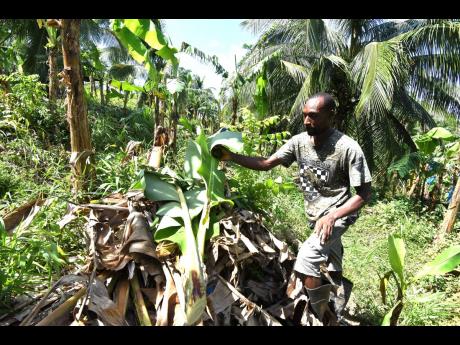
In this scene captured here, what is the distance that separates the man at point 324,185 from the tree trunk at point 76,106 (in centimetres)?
205

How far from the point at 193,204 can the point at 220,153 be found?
0.54 m

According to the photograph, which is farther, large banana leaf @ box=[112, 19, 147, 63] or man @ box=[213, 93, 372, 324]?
large banana leaf @ box=[112, 19, 147, 63]

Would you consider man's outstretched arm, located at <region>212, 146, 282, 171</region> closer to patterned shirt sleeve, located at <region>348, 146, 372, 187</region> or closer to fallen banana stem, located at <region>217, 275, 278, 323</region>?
patterned shirt sleeve, located at <region>348, 146, 372, 187</region>

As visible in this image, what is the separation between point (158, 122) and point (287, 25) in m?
6.70

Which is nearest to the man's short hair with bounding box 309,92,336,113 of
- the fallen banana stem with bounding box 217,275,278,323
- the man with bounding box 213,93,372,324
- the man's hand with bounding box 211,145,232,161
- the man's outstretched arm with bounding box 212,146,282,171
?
the man with bounding box 213,93,372,324

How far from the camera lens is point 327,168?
8.68 ft

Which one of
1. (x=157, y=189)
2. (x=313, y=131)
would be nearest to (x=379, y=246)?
(x=313, y=131)

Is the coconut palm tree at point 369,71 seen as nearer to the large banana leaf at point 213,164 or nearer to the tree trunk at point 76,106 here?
the large banana leaf at point 213,164

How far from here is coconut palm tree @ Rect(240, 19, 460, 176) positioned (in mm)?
8453

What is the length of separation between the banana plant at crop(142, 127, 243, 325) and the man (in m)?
0.47

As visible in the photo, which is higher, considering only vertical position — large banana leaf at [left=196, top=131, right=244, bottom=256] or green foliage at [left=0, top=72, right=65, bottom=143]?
green foliage at [left=0, top=72, right=65, bottom=143]

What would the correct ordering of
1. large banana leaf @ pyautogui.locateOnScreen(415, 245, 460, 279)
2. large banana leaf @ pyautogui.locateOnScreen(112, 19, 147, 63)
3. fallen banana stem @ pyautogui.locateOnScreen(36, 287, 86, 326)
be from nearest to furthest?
fallen banana stem @ pyautogui.locateOnScreen(36, 287, 86, 326), large banana leaf @ pyautogui.locateOnScreen(415, 245, 460, 279), large banana leaf @ pyautogui.locateOnScreen(112, 19, 147, 63)
